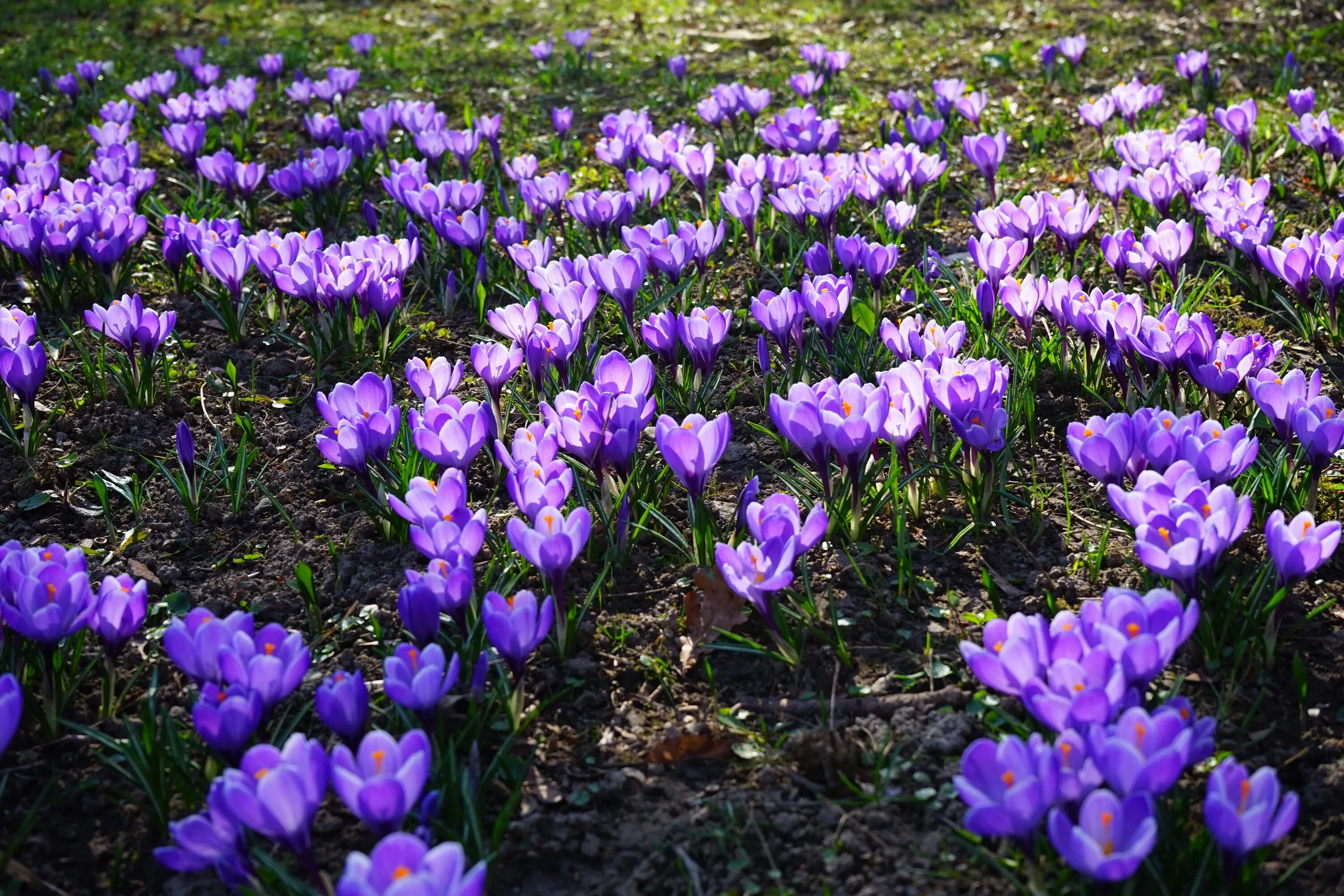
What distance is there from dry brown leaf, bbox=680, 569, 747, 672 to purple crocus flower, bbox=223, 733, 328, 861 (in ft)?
2.60

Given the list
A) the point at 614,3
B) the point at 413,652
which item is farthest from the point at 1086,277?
the point at 614,3

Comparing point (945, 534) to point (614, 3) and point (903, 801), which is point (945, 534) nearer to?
point (903, 801)

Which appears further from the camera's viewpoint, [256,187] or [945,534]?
[256,187]

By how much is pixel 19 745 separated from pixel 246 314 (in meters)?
1.82

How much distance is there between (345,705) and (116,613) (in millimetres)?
517

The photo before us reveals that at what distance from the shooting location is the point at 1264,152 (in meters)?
4.24

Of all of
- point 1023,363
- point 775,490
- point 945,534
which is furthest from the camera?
point 1023,363

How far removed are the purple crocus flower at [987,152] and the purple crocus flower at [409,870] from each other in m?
3.26

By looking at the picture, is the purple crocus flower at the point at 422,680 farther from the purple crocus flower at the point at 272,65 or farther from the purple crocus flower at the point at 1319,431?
the purple crocus flower at the point at 272,65

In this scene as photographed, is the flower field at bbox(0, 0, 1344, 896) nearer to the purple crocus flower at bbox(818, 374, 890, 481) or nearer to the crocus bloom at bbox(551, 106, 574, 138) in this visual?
the purple crocus flower at bbox(818, 374, 890, 481)

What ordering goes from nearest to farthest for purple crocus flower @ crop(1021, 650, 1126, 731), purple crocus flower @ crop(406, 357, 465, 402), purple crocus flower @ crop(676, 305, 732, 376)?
purple crocus flower @ crop(1021, 650, 1126, 731), purple crocus flower @ crop(406, 357, 465, 402), purple crocus flower @ crop(676, 305, 732, 376)

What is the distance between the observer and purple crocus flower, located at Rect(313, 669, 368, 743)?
5.38ft

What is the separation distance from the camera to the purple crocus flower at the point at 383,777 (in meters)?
1.42

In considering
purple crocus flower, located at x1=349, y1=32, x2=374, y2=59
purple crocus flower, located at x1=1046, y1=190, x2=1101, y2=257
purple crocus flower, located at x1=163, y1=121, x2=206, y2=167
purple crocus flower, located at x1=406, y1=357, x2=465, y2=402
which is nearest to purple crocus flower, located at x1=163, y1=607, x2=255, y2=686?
purple crocus flower, located at x1=406, y1=357, x2=465, y2=402
